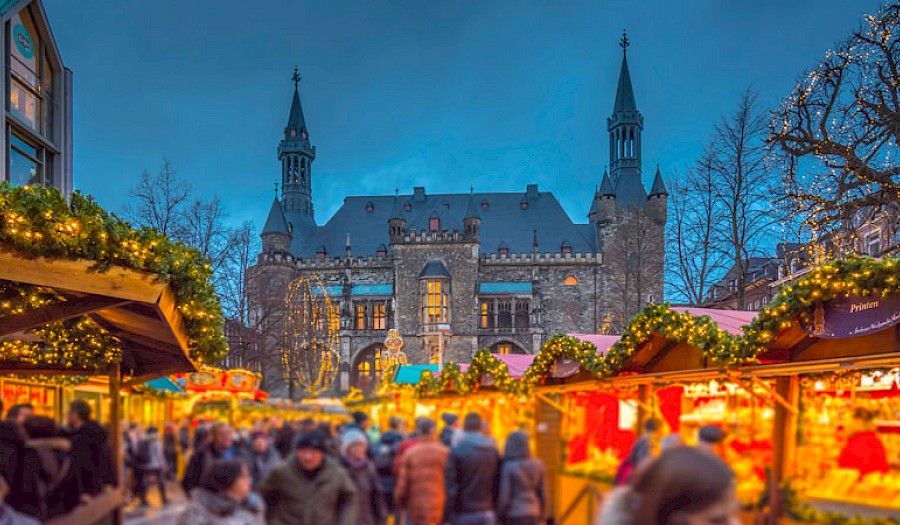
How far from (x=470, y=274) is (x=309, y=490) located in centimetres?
4443

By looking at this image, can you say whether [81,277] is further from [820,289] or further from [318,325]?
[318,325]

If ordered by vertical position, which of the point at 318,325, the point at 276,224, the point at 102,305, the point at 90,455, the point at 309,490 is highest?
the point at 276,224

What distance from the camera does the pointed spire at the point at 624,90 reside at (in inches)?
2288

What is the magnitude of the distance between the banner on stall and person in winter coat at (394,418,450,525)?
3.61m

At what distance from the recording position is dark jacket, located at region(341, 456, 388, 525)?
628 cm

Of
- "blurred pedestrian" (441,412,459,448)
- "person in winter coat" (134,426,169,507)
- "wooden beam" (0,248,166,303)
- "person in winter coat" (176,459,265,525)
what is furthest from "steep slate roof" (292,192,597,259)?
"person in winter coat" (176,459,265,525)

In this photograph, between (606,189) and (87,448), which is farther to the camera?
(606,189)

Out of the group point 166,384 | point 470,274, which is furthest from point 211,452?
point 470,274

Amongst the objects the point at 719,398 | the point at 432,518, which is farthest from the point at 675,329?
the point at 432,518

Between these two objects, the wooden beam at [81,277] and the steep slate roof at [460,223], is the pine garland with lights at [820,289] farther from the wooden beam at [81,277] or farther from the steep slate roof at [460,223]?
the steep slate roof at [460,223]

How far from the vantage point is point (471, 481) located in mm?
5770

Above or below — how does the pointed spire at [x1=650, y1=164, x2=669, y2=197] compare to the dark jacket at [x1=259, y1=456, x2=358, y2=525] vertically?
above

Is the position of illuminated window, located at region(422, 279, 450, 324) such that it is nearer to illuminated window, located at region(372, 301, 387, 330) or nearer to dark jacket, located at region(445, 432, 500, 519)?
illuminated window, located at region(372, 301, 387, 330)

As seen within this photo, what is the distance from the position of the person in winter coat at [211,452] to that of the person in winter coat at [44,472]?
4.77 ft
